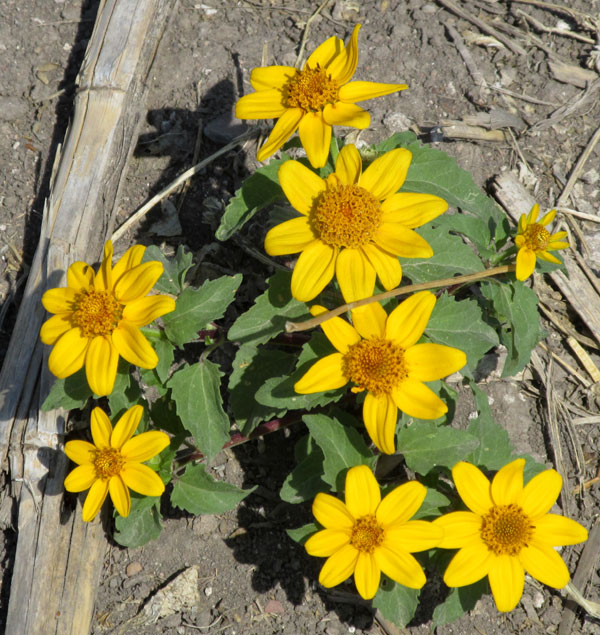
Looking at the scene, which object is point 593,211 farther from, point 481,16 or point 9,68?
point 9,68

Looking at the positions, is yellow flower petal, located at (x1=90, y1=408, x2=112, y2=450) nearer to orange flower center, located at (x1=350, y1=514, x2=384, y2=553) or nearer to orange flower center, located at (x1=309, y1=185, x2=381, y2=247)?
orange flower center, located at (x1=350, y1=514, x2=384, y2=553)

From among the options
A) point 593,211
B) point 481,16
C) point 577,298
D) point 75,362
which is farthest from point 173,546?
point 481,16

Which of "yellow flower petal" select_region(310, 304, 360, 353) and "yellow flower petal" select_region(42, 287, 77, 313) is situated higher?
"yellow flower petal" select_region(42, 287, 77, 313)

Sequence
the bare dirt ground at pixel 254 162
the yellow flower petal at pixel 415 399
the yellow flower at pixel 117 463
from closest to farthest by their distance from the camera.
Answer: the yellow flower petal at pixel 415 399, the yellow flower at pixel 117 463, the bare dirt ground at pixel 254 162

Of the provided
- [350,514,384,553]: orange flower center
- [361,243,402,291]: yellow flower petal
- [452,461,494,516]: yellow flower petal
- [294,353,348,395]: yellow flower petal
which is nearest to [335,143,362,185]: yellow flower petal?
[361,243,402,291]: yellow flower petal

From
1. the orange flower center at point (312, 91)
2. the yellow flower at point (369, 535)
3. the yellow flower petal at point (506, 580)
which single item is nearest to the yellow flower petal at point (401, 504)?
the yellow flower at point (369, 535)

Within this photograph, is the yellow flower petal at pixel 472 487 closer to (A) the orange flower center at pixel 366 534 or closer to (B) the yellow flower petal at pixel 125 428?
(A) the orange flower center at pixel 366 534
